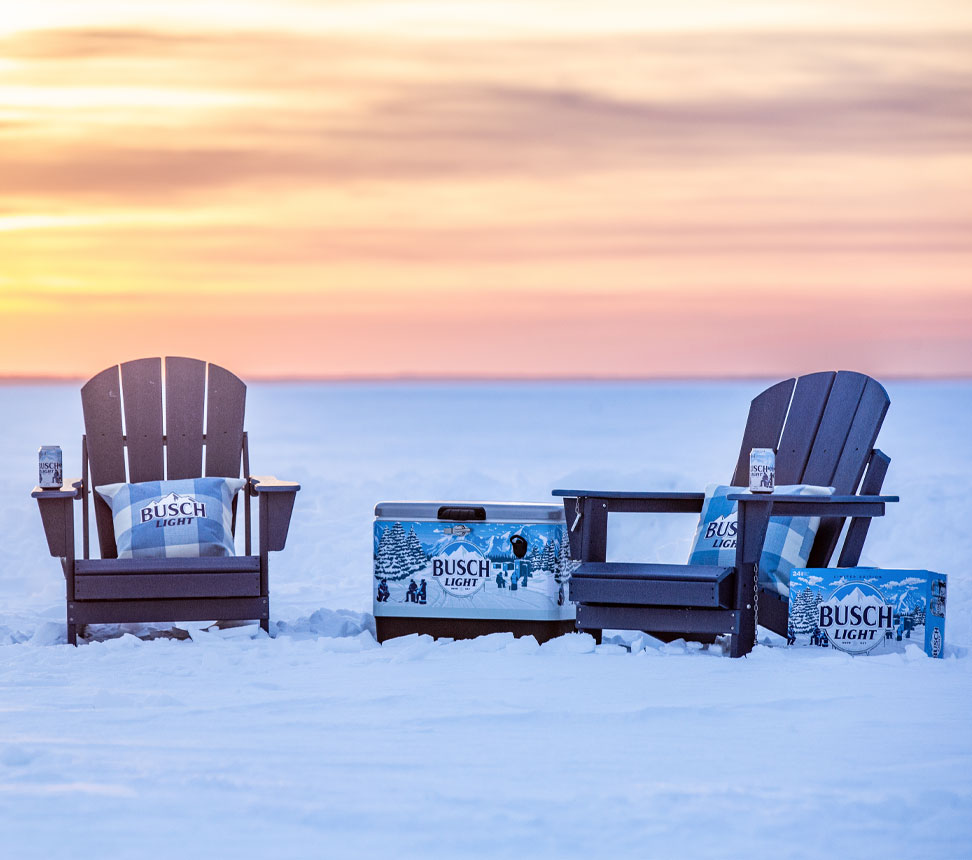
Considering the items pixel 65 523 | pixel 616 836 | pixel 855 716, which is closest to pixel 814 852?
pixel 616 836

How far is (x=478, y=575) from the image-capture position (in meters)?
4.12

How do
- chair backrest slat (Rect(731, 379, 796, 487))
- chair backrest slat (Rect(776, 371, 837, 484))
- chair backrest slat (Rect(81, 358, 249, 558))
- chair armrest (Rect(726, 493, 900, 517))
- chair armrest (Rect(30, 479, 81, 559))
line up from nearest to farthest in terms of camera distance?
chair armrest (Rect(726, 493, 900, 517))
chair armrest (Rect(30, 479, 81, 559))
chair backrest slat (Rect(776, 371, 837, 484))
chair backrest slat (Rect(731, 379, 796, 487))
chair backrest slat (Rect(81, 358, 249, 558))

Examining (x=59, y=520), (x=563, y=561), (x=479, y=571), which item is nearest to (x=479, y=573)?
(x=479, y=571)

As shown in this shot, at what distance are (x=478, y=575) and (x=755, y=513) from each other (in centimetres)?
93

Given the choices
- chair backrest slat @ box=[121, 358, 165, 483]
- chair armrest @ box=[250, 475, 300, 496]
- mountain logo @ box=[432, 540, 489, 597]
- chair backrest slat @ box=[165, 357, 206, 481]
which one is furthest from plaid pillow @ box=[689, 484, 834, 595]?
chair backrest slat @ box=[121, 358, 165, 483]

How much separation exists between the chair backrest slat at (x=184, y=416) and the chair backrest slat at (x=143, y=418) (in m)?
0.03

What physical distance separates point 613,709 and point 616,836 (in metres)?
0.92

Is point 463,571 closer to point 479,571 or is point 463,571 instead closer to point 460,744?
point 479,571

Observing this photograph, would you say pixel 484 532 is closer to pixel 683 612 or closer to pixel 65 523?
pixel 683 612

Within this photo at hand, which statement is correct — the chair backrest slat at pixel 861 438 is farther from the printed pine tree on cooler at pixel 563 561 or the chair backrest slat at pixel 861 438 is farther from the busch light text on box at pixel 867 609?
the printed pine tree on cooler at pixel 563 561

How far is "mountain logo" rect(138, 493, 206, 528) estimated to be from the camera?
429 centimetres

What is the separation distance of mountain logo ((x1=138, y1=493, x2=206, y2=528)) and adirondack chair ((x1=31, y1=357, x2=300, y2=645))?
0.20 meters

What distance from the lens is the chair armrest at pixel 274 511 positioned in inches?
163

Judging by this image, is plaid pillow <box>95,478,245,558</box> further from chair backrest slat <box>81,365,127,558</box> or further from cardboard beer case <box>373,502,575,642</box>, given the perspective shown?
cardboard beer case <box>373,502,575,642</box>
